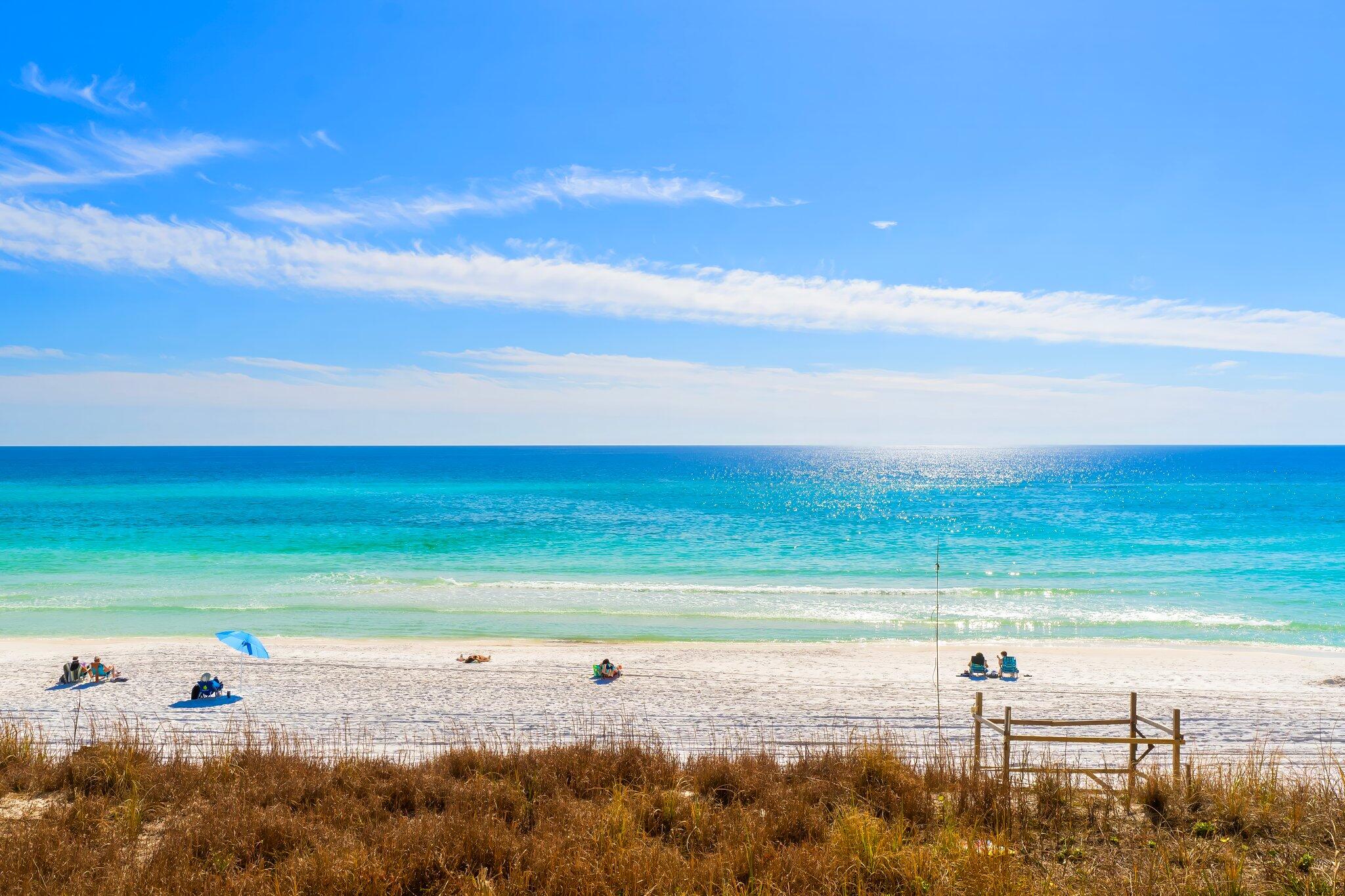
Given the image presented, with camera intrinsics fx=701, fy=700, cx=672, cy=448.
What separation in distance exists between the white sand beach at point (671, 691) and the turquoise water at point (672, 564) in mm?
2826

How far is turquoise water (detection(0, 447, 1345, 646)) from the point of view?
89.2ft

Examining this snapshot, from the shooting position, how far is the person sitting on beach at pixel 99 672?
60.3ft

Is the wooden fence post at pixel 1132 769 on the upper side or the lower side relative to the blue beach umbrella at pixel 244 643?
upper

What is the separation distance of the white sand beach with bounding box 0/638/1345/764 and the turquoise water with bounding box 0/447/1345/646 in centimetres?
283

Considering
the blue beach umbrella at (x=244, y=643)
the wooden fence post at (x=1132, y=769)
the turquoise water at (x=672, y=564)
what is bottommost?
the turquoise water at (x=672, y=564)

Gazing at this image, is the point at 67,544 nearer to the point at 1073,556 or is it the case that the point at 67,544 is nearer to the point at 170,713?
the point at 170,713

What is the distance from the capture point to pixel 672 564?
3953 centimetres

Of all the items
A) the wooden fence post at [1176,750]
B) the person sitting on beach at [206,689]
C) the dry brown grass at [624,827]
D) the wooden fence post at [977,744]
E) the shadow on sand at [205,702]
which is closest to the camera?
the dry brown grass at [624,827]

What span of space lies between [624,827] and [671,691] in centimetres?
1124

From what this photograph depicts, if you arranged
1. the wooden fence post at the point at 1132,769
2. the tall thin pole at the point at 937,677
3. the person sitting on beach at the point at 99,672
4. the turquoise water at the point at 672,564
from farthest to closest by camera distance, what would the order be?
the turquoise water at the point at 672,564
the person sitting on beach at the point at 99,672
the tall thin pole at the point at 937,677
the wooden fence post at the point at 1132,769

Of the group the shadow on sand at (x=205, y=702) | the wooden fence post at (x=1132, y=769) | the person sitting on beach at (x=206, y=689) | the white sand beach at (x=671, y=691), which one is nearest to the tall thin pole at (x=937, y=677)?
the white sand beach at (x=671, y=691)

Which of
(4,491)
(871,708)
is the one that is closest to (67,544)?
(871,708)

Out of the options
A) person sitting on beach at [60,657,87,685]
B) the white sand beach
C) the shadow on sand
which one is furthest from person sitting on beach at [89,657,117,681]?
the shadow on sand

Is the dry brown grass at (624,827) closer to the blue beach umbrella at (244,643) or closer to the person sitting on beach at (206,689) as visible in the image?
the blue beach umbrella at (244,643)
